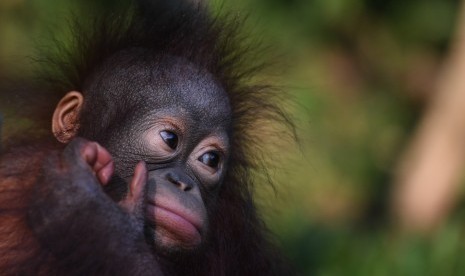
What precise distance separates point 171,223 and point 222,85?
86 cm

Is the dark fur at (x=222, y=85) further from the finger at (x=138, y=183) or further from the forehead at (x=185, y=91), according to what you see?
the finger at (x=138, y=183)

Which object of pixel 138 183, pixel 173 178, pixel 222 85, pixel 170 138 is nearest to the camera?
pixel 138 183

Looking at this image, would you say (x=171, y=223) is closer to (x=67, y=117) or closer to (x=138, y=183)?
(x=138, y=183)

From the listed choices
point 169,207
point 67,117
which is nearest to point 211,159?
point 169,207

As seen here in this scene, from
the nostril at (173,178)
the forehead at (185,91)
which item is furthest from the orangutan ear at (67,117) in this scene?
the nostril at (173,178)

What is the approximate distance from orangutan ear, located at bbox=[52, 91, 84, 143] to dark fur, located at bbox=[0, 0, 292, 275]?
0.14 ft

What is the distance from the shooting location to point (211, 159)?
164 inches

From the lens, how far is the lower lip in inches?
148

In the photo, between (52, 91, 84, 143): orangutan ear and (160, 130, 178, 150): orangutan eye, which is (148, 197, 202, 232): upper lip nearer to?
(160, 130, 178, 150): orangutan eye

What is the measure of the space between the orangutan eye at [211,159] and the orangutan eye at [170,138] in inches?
5.0

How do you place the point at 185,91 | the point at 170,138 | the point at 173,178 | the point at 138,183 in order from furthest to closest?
the point at 185,91 → the point at 170,138 → the point at 173,178 → the point at 138,183

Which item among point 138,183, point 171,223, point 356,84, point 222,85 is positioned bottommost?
point 356,84

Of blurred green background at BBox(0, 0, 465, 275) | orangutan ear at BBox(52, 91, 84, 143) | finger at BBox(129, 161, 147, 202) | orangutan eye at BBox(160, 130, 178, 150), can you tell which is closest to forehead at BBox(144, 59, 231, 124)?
orangutan eye at BBox(160, 130, 178, 150)

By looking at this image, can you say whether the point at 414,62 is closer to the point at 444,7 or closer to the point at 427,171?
the point at 444,7
